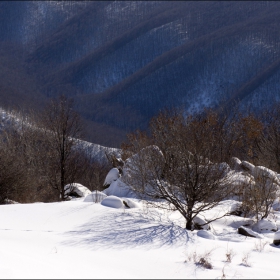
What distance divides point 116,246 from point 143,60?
143757mm

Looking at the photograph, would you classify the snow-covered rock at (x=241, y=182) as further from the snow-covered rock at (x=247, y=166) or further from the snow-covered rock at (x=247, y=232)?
the snow-covered rock at (x=247, y=166)

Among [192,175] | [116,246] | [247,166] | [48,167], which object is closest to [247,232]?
[192,175]

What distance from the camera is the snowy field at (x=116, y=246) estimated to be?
797 centimetres

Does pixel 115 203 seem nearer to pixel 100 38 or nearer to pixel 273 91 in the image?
pixel 273 91

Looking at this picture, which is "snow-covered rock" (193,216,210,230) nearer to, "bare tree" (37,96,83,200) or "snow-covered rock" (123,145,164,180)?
"snow-covered rock" (123,145,164,180)

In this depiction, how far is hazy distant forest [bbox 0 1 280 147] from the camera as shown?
11381 centimetres

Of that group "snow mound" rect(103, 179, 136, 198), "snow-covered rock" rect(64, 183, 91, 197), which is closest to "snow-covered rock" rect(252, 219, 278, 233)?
"snow mound" rect(103, 179, 136, 198)

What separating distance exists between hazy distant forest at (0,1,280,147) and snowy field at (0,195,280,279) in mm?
78961

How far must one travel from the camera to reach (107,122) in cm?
13050

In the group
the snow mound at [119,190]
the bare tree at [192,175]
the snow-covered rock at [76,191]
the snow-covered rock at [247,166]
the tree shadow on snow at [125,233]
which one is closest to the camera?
the tree shadow on snow at [125,233]

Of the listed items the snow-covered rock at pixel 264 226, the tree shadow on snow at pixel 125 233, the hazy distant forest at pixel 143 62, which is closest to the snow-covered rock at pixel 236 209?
the snow-covered rock at pixel 264 226

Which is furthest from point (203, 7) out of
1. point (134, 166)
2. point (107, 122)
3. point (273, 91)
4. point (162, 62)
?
point (134, 166)

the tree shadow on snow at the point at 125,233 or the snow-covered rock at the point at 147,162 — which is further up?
the snow-covered rock at the point at 147,162

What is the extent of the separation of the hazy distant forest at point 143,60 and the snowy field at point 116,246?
259 ft
